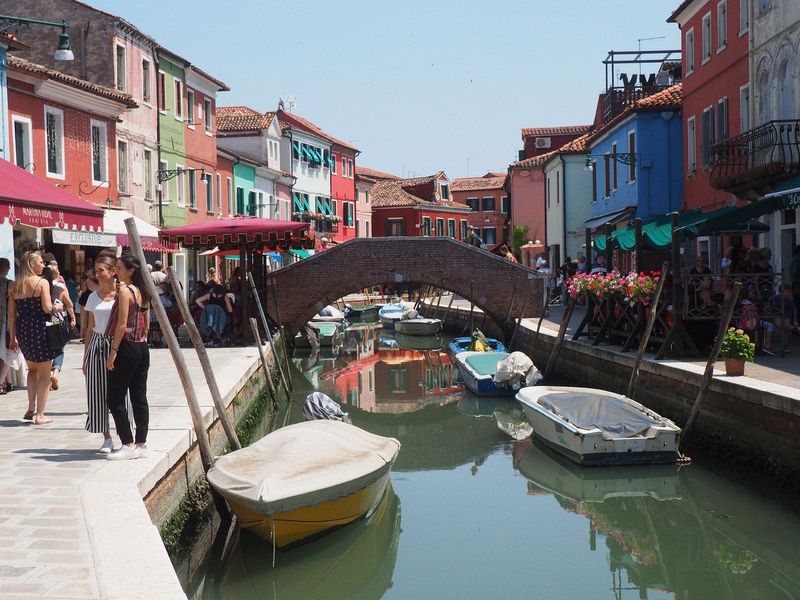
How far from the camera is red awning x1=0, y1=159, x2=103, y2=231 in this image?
9.12 metres

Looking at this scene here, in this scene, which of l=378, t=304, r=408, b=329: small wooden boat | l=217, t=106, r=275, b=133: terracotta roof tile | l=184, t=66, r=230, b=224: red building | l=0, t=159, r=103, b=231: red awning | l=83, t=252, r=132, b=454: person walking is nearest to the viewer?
l=83, t=252, r=132, b=454: person walking

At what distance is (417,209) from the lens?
63656mm

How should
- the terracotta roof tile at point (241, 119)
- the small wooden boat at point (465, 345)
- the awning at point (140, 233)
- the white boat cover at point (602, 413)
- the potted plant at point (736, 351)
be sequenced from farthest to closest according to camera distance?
the terracotta roof tile at point (241, 119) → the small wooden boat at point (465, 345) → the awning at point (140, 233) → the white boat cover at point (602, 413) → the potted plant at point (736, 351)

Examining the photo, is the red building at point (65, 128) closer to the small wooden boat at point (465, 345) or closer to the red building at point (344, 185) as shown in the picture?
the small wooden boat at point (465, 345)

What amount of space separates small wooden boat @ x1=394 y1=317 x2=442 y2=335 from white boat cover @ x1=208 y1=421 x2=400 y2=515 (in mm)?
24882

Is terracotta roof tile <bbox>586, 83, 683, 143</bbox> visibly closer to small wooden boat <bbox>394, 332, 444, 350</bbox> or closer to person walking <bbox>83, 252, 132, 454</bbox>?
small wooden boat <bbox>394, 332, 444, 350</bbox>

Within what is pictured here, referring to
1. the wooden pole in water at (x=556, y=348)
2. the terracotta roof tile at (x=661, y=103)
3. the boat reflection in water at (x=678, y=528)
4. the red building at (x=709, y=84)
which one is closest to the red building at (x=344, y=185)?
the terracotta roof tile at (x=661, y=103)

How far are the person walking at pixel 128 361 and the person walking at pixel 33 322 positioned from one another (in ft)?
5.44

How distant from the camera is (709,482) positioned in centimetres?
1124

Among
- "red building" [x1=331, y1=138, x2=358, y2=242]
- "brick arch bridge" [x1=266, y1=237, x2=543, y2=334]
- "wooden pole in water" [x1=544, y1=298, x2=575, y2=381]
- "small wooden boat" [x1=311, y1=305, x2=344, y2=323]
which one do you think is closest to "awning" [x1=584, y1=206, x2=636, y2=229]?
"brick arch bridge" [x1=266, y1=237, x2=543, y2=334]

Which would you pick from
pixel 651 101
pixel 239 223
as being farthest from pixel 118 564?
pixel 651 101

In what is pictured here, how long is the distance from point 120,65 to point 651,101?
1356 centimetres

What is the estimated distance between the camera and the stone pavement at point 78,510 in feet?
16.5

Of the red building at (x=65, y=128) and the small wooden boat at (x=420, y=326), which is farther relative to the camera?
the small wooden boat at (x=420, y=326)
